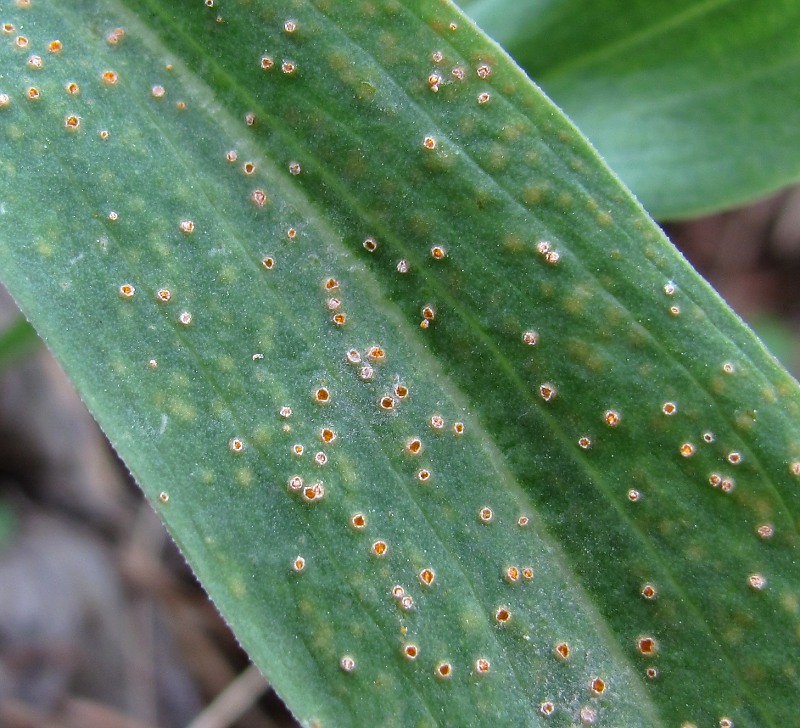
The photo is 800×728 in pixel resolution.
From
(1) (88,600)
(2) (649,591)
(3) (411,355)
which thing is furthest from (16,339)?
(2) (649,591)

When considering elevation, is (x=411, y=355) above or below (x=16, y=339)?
above

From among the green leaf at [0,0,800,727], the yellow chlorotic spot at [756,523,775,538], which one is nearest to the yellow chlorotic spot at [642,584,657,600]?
the green leaf at [0,0,800,727]

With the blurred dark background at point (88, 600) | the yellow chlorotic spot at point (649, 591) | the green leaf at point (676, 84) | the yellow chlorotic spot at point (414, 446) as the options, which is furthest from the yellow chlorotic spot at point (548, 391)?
the blurred dark background at point (88, 600)

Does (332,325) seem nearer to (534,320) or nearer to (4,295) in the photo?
(534,320)

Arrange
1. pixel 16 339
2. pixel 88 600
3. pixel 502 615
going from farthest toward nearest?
pixel 88 600 < pixel 16 339 < pixel 502 615

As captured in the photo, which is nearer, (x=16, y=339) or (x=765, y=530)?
(x=765, y=530)

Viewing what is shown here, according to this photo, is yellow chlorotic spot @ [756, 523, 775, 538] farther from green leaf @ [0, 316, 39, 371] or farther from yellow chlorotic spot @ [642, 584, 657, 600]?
green leaf @ [0, 316, 39, 371]

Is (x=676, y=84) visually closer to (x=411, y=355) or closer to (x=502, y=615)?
(x=411, y=355)
